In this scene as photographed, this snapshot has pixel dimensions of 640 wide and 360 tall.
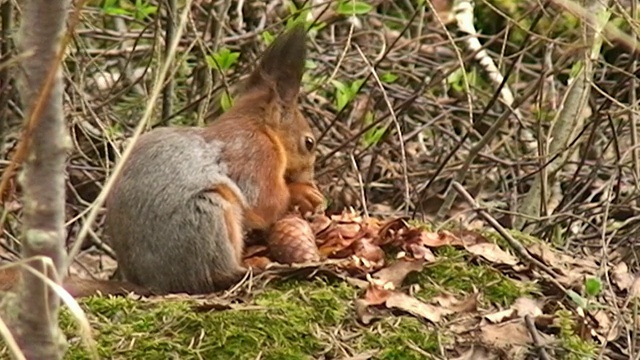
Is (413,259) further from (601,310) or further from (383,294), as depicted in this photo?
(601,310)

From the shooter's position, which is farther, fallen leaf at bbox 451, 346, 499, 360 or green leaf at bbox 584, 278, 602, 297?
green leaf at bbox 584, 278, 602, 297

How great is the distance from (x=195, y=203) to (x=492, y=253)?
1.01 meters

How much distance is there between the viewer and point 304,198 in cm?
462

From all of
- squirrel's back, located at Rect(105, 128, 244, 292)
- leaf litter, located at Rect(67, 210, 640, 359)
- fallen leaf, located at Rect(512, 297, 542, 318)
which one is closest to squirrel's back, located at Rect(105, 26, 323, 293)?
squirrel's back, located at Rect(105, 128, 244, 292)

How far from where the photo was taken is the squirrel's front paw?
181 inches

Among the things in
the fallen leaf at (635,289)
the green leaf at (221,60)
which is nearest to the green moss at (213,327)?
the fallen leaf at (635,289)

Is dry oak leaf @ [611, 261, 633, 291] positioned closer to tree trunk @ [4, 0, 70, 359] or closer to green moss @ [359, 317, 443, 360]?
green moss @ [359, 317, 443, 360]

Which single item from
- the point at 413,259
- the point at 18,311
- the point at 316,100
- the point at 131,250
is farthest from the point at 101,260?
the point at 18,311

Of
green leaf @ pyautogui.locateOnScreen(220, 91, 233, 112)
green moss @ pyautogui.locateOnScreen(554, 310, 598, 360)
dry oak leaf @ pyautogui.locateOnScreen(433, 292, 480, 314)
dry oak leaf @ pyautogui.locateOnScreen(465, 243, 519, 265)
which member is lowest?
green moss @ pyautogui.locateOnScreen(554, 310, 598, 360)

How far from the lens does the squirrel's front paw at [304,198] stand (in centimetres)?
459

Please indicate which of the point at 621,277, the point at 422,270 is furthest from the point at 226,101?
the point at 621,277

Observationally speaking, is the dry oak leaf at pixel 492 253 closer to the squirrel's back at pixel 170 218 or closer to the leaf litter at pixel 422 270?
the leaf litter at pixel 422 270

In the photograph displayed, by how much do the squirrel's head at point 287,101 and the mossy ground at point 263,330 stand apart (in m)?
0.95

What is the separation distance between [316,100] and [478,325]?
126 inches
